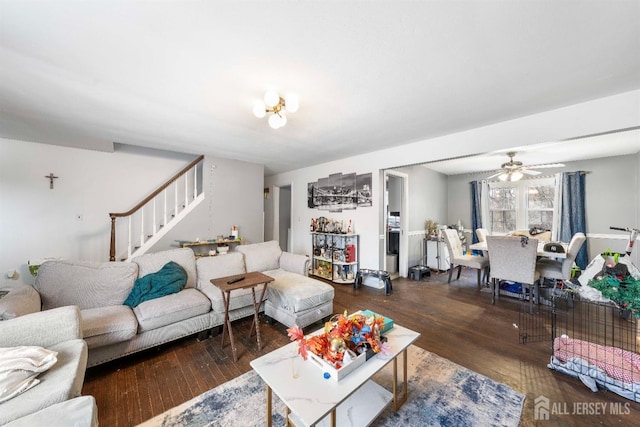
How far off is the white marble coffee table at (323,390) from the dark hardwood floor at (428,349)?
2.58 ft

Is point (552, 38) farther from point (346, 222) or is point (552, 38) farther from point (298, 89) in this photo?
point (346, 222)

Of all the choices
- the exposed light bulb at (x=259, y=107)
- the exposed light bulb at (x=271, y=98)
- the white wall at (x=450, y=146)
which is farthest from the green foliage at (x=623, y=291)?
the exposed light bulb at (x=259, y=107)

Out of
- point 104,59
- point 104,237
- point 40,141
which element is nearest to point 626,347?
point 104,59

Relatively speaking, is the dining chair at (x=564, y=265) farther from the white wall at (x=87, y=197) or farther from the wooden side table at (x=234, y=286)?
the white wall at (x=87, y=197)

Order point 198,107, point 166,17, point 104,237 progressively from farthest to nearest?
point 104,237
point 198,107
point 166,17

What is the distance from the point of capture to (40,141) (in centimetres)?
338

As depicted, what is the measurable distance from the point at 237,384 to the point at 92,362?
1207 mm

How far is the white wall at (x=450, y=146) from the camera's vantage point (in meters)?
2.17

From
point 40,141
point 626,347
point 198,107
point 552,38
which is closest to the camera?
point 552,38

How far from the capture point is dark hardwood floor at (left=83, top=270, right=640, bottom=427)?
5.13ft

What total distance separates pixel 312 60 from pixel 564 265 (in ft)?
13.6

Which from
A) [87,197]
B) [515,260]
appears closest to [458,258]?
[515,260]

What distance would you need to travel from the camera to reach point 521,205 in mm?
5316

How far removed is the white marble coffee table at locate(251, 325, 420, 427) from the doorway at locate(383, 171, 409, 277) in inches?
126
